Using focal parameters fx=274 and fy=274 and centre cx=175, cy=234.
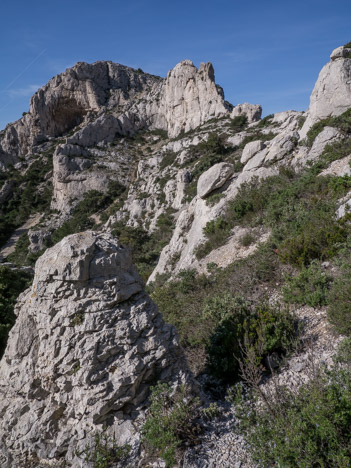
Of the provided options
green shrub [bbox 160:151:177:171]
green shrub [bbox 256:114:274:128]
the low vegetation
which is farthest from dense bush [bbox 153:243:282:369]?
green shrub [bbox 160:151:177:171]

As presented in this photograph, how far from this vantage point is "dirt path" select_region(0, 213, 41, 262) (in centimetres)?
3849

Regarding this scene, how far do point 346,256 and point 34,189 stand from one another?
52547mm

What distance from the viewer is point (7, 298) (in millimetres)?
11125

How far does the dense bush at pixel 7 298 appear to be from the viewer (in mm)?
8469

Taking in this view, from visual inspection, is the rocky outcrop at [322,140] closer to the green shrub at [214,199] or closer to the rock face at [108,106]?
the green shrub at [214,199]

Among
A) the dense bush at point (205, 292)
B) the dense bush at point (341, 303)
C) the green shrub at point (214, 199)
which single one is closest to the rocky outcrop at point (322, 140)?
the green shrub at point (214, 199)

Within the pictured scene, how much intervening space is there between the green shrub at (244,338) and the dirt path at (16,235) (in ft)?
128

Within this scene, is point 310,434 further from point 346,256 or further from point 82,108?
point 82,108

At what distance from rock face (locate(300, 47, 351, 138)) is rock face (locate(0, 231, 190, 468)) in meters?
14.8

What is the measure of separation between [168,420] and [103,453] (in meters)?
0.85

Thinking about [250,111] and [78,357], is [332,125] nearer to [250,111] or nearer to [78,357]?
[78,357]

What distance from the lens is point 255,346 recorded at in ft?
13.6

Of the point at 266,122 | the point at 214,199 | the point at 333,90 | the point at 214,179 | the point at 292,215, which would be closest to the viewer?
the point at 292,215

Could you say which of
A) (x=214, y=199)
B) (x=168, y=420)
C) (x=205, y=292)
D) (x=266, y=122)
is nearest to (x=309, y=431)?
(x=168, y=420)
